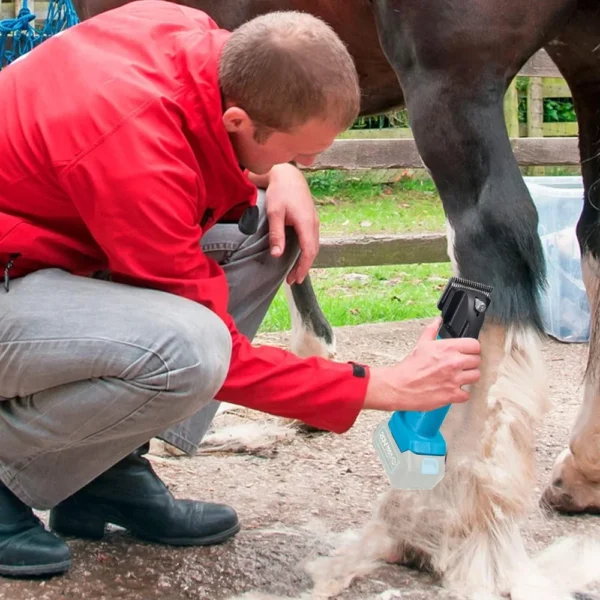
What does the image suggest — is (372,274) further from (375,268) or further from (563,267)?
(563,267)

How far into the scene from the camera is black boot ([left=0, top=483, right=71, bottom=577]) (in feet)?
5.48

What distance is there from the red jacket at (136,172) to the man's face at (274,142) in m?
0.03

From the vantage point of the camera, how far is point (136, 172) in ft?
4.43

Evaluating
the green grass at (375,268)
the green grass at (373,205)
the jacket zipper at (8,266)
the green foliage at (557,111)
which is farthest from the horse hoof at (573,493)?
the green foliage at (557,111)

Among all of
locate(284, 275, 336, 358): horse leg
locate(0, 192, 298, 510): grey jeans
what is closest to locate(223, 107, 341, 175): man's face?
locate(0, 192, 298, 510): grey jeans

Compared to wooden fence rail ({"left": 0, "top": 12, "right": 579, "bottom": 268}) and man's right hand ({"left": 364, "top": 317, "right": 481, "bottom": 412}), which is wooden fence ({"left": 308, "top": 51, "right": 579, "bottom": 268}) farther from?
man's right hand ({"left": 364, "top": 317, "right": 481, "bottom": 412})

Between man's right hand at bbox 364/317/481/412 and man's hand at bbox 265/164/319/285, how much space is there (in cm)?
46

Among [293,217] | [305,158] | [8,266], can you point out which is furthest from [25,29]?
[305,158]

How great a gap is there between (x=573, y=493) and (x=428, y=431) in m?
0.71

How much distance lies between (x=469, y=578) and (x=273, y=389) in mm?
533

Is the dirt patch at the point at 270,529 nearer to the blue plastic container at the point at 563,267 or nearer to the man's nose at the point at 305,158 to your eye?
the man's nose at the point at 305,158

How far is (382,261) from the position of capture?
4707 millimetres

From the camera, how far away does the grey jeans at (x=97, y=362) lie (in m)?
1.47

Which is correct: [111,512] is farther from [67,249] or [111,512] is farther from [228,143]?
[228,143]
